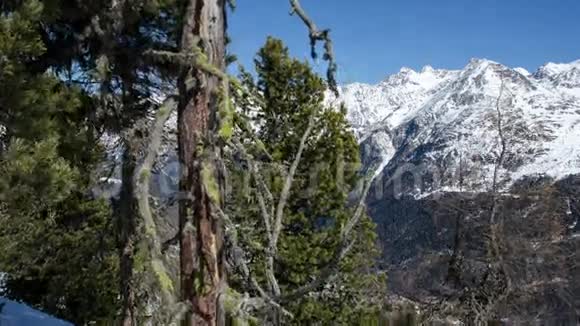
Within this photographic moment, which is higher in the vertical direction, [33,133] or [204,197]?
[33,133]

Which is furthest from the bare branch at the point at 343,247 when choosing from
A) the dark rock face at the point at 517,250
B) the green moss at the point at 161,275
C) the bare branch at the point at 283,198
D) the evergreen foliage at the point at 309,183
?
the evergreen foliage at the point at 309,183

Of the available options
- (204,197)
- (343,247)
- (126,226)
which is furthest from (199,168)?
(126,226)

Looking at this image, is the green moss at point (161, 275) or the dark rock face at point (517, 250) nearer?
the green moss at point (161, 275)

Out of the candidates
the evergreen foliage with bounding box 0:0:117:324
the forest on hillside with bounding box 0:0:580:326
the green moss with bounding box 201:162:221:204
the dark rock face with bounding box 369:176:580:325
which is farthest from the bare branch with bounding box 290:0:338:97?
the dark rock face with bounding box 369:176:580:325

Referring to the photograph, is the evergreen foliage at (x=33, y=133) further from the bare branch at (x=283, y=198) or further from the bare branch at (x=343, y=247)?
the bare branch at (x=343, y=247)

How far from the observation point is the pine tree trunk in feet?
11.6

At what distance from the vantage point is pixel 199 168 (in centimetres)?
353

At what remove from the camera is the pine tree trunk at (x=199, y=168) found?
3.53m

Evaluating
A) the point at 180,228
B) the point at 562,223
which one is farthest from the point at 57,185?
the point at 562,223

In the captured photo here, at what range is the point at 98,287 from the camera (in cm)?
1655

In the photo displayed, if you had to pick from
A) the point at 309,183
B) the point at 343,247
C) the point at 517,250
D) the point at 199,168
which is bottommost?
the point at 343,247

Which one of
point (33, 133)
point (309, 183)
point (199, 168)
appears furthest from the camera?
point (309, 183)

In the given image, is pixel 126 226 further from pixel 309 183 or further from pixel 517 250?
pixel 309 183

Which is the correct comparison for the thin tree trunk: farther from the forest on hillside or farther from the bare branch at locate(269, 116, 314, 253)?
the bare branch at locate(269, 116, 314, 253)
